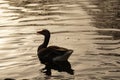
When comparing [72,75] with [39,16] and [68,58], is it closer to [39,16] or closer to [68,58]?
[68,58]

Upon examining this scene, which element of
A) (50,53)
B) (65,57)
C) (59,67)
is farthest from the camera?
(50,53)

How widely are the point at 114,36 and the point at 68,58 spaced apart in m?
5.20

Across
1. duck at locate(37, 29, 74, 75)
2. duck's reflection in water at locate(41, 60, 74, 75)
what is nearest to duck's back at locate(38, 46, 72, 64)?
duck at locate(37, 29, 74, 75)

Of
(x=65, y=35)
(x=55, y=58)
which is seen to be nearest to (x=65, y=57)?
(x=55, y=58)

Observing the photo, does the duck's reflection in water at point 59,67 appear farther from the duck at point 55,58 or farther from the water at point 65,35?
the water at point 65,35

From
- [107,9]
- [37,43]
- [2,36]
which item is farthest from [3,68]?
[107,9]

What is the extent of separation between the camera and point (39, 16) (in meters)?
31.2

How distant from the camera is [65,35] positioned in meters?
24.8

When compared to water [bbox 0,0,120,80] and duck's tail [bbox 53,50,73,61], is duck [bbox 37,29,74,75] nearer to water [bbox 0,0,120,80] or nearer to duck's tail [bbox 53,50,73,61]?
duck's tail [bbox 53,50,73,61]

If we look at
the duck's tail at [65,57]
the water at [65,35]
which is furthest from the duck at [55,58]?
the water at [65,35]

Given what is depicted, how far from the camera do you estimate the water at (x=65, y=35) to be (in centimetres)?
1770

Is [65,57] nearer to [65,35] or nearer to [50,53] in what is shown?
[50,53]

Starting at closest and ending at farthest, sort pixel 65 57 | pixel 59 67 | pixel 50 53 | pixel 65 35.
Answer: pixel 65 57
pixel 59 67
pixel 50 53
pixel 65 35

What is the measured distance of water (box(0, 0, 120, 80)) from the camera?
17703 mm
